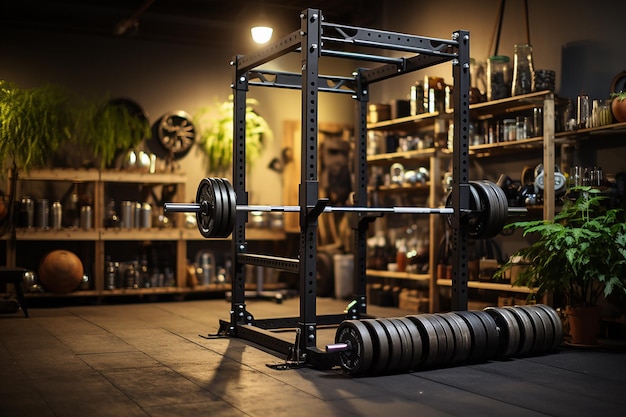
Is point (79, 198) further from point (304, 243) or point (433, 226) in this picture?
point (304, 243)

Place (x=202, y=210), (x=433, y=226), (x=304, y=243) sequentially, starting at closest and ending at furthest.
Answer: (x=304, y=243) → (x=202, y=210) → (x=433, y=226)

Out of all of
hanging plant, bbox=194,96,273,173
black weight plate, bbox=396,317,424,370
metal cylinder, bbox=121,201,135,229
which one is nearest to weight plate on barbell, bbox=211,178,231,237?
black weight plate, bbox=396,317,424,370

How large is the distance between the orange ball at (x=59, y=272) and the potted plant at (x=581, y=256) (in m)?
4.54

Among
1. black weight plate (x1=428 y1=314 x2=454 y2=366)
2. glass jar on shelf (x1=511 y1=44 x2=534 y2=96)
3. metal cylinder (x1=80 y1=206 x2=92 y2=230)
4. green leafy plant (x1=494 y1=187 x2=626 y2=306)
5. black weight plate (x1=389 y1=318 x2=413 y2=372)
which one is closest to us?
black weight plate (x1=389 y1=318 x2=413 y2=372)

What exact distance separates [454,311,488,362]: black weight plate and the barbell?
677mm

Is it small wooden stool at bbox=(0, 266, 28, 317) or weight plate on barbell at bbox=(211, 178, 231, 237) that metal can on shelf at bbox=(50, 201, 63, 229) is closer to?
small wooden stool at bbox=(0, 266, 28, 317)

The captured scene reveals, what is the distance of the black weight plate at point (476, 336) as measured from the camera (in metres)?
4.92

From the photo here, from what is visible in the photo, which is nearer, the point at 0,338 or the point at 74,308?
the point at 0,338

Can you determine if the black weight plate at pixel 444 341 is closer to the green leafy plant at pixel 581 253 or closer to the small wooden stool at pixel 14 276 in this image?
the green leafy plant at pixel 581 253

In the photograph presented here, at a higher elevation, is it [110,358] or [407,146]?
[407,146]

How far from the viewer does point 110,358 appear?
515cm

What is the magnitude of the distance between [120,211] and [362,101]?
387 cm

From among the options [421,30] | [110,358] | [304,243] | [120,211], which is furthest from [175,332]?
[421,30]

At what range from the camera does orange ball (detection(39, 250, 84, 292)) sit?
807 cm
